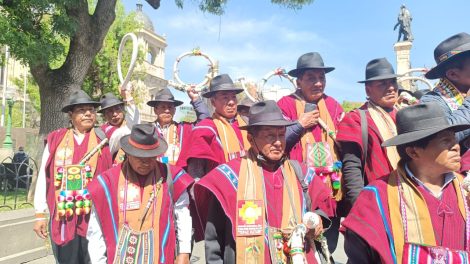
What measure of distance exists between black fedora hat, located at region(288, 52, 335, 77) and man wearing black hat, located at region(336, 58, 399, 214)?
47cm

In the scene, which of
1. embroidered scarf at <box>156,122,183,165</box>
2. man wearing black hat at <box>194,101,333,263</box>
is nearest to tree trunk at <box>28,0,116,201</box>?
embroidered scarf at <box>156,122,183,165</box>

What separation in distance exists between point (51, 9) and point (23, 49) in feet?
3.90

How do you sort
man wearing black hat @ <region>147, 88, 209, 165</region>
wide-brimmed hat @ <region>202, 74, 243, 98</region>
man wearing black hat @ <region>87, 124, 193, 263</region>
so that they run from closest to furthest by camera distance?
man wearing black hat @ <region>87, 124, 193, 263</region> → wide-brimmed hat @ <region>202, 74, 243, 98</region> → man wearing black hat @ <region>147, 88, 209, 165</region>

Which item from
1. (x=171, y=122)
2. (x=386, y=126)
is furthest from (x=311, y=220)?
(x=171, y=122)

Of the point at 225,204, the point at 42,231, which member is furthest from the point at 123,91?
the point at 225,204

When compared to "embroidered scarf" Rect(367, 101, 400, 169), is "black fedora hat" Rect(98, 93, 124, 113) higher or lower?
higher

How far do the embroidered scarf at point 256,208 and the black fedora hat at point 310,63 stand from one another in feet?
4.26

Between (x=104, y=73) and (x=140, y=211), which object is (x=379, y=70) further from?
(x=104, y=73)

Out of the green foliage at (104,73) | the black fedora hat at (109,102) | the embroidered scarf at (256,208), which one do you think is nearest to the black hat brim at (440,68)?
the embroidered scarf at (256,208)

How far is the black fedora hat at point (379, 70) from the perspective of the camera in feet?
11.0

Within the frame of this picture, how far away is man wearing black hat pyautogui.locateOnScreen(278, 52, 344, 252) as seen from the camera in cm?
345

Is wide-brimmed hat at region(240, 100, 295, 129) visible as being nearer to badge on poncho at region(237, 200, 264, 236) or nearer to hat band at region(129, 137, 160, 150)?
badge on poncho at region(237, 200, 264, 236)

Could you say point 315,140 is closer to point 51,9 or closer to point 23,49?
point 23,49

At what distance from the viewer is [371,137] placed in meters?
3.16
